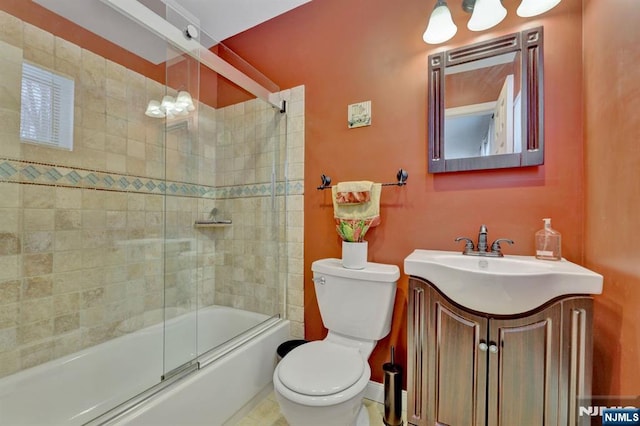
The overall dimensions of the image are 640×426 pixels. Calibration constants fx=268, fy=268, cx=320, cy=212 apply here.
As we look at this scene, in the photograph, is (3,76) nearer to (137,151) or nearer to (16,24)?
(16,24)

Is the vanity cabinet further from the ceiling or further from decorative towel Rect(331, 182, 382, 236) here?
the ceiling

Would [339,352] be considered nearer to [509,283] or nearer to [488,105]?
[509,283]

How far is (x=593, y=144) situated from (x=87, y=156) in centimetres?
246

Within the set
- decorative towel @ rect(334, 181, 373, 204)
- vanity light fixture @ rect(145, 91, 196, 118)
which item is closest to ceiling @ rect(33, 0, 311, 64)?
vanity light fixture @ rect(145, 91, 196, 118)

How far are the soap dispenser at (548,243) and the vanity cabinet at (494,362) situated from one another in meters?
0.33

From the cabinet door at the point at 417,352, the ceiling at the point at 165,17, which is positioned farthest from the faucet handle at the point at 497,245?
the ceiling at the point at 165,17

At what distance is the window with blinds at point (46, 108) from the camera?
1.30 metres

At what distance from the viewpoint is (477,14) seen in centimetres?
127

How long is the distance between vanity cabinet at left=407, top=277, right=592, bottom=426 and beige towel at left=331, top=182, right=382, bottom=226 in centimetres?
48

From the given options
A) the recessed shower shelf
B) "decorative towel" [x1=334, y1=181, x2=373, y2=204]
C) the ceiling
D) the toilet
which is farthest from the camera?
the recessed shower shelf

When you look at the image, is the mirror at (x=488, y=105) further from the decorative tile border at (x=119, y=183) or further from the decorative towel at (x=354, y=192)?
the decorative tile border at (x=119, y=183)

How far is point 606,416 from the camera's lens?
91cm

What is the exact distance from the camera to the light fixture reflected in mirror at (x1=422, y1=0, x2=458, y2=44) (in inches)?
51.8

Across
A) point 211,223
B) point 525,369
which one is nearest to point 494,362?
point 525,369
